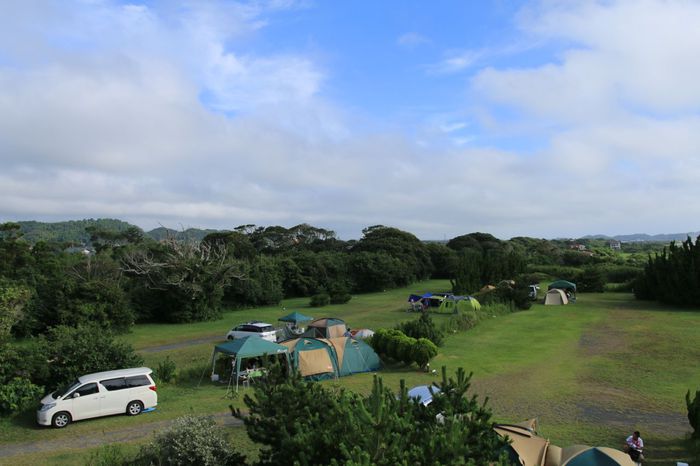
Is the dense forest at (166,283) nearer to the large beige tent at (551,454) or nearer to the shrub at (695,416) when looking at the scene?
the large beige tent at (551,454)

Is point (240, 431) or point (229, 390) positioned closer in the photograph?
point (240, 431)

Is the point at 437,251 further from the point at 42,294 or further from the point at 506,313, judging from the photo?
the point at 42,294

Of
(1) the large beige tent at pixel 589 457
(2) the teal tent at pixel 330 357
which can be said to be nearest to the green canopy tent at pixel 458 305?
(2) the teal tent at pixel 330 357

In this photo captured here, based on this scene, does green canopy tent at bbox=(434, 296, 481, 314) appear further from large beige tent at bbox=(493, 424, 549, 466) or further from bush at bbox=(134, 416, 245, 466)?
bush at bbox=(134, 416, 245, 466)

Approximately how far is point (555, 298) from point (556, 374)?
22.5 meters

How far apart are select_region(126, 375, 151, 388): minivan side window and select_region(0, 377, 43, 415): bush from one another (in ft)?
9.14

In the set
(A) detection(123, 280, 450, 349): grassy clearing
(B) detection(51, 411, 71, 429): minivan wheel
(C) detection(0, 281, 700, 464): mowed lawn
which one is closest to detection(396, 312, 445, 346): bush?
(C) detection(0, 281, 700, 464): mowed lawn

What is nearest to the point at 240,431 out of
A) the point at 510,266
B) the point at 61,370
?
the point at 61,370

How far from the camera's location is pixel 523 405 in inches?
582

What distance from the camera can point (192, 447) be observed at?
26.6ft

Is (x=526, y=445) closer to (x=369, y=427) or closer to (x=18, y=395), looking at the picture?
(x=369, y=427)

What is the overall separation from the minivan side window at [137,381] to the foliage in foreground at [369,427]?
29.3 ft

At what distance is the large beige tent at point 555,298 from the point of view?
39.2m

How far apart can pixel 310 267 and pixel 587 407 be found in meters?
37.9
